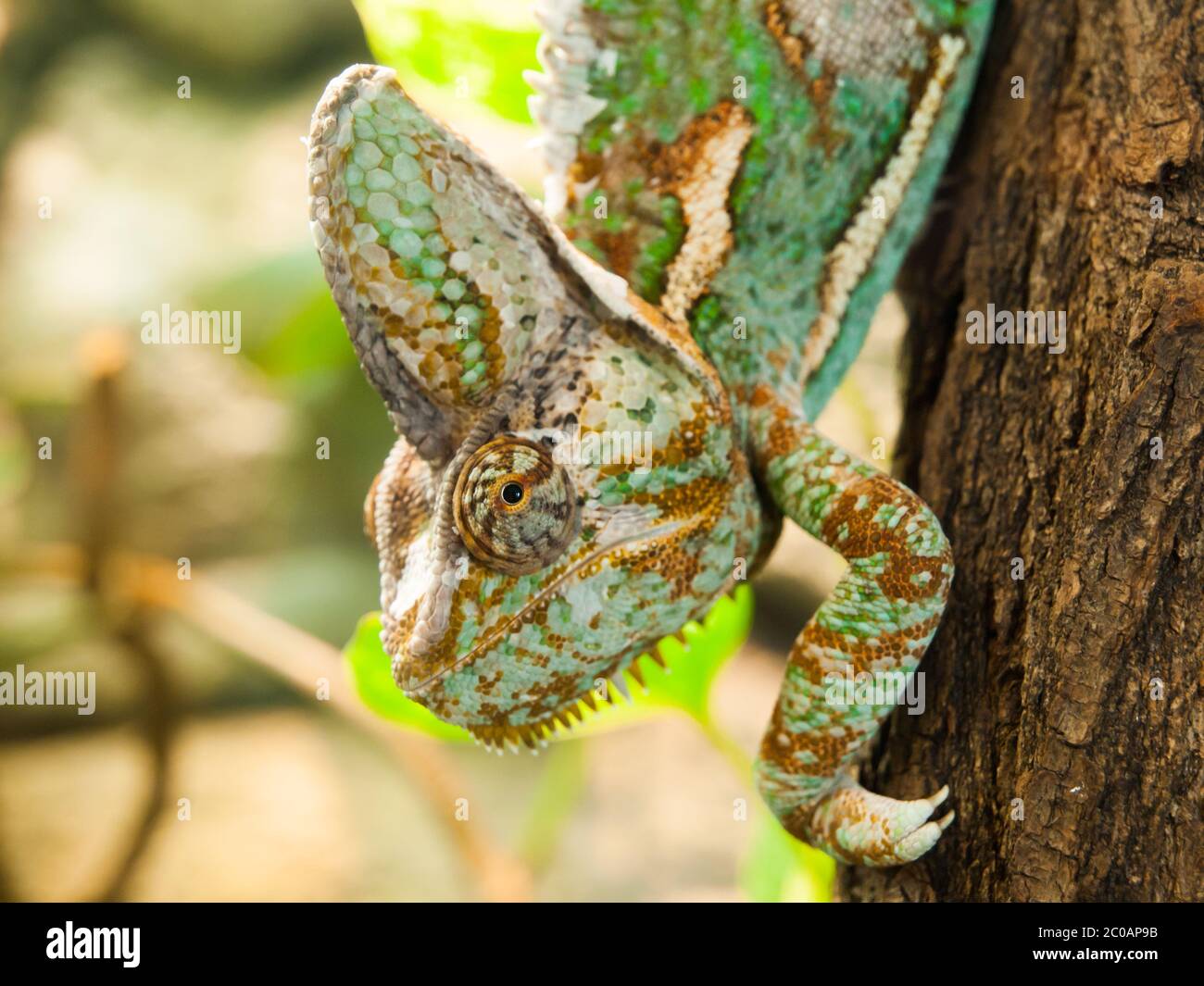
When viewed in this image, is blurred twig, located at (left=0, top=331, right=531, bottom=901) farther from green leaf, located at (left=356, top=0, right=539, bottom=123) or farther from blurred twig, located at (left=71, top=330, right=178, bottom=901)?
green leaf, located at (left=356, top=0, right=539, bottom=123)

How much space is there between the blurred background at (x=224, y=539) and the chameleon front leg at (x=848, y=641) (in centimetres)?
210

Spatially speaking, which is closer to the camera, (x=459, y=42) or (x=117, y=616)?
(x=459, y=42)

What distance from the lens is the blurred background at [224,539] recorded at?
4.90 metres

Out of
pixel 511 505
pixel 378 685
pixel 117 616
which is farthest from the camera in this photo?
pixel 117 616

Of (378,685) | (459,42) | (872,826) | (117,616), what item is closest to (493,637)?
(872,826)

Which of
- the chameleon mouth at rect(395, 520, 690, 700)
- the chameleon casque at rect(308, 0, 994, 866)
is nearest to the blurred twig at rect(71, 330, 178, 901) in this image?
the chameleon casque at rect(308, 0, 994, 866)

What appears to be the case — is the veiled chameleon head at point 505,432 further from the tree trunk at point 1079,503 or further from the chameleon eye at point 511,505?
the tree trunk at point 1079,503

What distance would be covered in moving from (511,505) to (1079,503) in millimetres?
884

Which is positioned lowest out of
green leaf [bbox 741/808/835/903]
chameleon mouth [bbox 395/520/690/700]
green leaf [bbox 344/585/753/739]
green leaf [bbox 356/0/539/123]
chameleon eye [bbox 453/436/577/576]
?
green leaf [bbox 741/808/835/903]

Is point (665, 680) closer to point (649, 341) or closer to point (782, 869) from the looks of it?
point (782, 869)

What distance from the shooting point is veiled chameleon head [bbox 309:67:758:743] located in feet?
4.87

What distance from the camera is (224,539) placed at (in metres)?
6.32

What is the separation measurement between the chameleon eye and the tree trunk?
2.42 ft

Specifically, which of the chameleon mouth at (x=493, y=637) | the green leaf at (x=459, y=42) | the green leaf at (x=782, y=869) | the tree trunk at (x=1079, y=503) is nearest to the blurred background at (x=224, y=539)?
the green leaf at (x=782, y=869)
